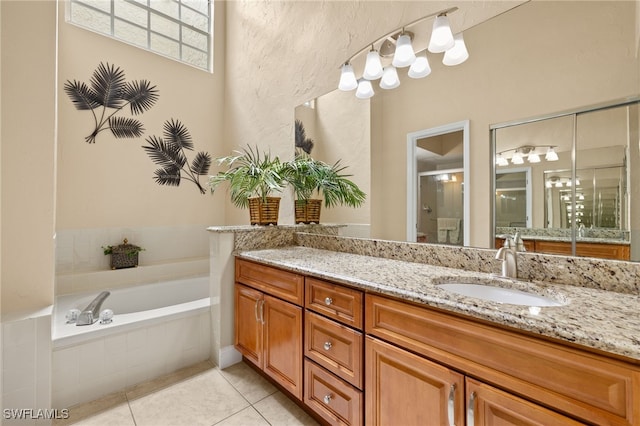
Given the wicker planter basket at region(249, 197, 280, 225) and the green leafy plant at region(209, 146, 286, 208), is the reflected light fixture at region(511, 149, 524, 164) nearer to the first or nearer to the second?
the green leafy plant at region(209, 146, 286, 208)

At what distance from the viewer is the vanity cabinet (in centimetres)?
116

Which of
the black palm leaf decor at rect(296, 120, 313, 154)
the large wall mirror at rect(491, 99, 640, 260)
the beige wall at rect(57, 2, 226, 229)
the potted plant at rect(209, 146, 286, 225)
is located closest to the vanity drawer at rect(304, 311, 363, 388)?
the large wall mirror at rect(491, 99, 640, 260)

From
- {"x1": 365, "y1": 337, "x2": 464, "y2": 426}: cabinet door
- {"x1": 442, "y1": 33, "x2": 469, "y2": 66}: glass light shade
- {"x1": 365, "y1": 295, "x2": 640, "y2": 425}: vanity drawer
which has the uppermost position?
{"x1": 442, "y1": 33, "x2": 469, "y2": 66}: glass light shade

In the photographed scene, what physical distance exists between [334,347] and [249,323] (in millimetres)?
756

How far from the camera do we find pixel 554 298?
98 cm

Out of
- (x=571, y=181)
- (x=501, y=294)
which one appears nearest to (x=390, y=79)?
(x=571, y=181)

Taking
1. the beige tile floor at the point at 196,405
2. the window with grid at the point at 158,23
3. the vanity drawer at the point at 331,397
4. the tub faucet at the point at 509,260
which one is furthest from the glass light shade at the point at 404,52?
the window with grid at the point at 158,23

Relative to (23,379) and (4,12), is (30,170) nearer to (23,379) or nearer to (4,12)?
(4,12)

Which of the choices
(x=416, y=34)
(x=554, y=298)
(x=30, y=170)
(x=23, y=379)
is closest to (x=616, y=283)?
(x=554, y=298)

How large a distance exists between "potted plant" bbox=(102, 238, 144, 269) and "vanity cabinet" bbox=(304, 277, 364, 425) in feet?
7.41

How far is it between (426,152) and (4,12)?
7.49 feet

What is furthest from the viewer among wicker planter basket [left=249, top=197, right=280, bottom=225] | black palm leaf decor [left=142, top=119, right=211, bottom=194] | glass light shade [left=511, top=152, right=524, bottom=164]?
black palm leaf decor [left=142, top=119, right=211, bottom=194]

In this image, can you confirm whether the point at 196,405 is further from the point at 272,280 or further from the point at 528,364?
the point at 528,364

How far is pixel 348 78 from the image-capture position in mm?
1947
